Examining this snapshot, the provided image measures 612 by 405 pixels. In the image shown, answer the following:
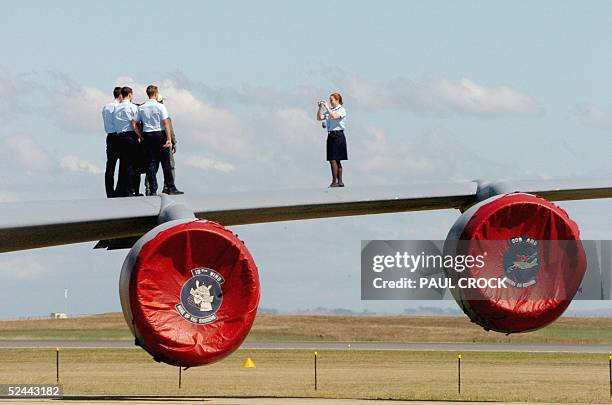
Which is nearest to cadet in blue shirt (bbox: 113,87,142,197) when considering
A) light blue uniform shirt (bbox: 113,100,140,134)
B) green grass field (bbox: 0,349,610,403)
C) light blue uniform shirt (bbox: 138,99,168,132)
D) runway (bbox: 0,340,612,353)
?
light blue uniform shirt (bbox: 113,100,140,134)

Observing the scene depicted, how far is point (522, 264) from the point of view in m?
16.7

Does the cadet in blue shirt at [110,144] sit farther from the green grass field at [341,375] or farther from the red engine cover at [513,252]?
the green grass field at [341,375]

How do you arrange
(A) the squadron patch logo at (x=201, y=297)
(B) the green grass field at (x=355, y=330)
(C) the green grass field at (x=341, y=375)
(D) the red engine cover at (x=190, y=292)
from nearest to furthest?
(D) the red engine cover at (x=190, y=292) → (A) the squadron patch logo at (x=201, y=297) → (C) the green grass field at (x=341, y=375) → (B) the green grass field at (x=355, y=330)

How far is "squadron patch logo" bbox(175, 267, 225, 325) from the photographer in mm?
15305

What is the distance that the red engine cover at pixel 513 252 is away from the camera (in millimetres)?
16594

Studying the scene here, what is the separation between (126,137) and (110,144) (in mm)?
561

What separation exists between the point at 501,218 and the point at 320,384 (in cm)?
3563

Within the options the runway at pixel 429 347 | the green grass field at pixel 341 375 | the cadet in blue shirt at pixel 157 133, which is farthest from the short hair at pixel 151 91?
the runway at pixel 429 347

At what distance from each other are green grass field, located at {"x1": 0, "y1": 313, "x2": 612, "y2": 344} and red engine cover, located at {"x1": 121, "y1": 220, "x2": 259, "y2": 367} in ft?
268

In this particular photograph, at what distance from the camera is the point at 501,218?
1705 cm

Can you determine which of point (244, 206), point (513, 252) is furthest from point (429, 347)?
point (513, 252)

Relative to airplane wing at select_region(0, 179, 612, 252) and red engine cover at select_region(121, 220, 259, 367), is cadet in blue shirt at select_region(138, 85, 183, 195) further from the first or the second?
red engine cover at select_region(121, 220, 259, 367)

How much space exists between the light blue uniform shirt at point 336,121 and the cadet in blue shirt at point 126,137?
4.50m

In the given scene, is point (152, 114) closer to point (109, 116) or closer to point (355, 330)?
point (109, 116)
